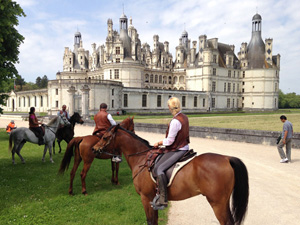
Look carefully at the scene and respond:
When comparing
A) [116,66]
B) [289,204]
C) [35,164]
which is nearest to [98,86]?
[116,66]

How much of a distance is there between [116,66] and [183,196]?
5096 centimetres

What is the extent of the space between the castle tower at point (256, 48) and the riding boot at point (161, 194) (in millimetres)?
73232

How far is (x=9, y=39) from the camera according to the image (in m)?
7.46

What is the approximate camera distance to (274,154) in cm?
1117

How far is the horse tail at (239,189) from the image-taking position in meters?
3.57

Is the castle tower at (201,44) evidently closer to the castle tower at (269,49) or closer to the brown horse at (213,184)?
the castle tower at (269,49)

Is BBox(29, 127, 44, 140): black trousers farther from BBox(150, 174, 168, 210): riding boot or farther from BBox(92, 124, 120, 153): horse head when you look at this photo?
BBox(150, 174, 168, 210): riding boot

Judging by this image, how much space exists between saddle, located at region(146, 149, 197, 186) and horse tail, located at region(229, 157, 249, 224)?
69 centimetres

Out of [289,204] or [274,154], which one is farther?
[274,154]

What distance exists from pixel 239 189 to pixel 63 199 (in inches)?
173

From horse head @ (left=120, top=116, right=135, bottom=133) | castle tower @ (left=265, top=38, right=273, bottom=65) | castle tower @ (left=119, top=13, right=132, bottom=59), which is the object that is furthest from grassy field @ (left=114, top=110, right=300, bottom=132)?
castle tower @ (left=265, top=38, right=273, bottom=65)

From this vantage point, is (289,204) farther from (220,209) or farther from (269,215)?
(220,209)

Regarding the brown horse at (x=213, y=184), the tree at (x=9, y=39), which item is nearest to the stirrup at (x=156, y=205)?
the brown horse at (x=213, y=184)

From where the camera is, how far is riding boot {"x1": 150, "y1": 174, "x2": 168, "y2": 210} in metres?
3.76
